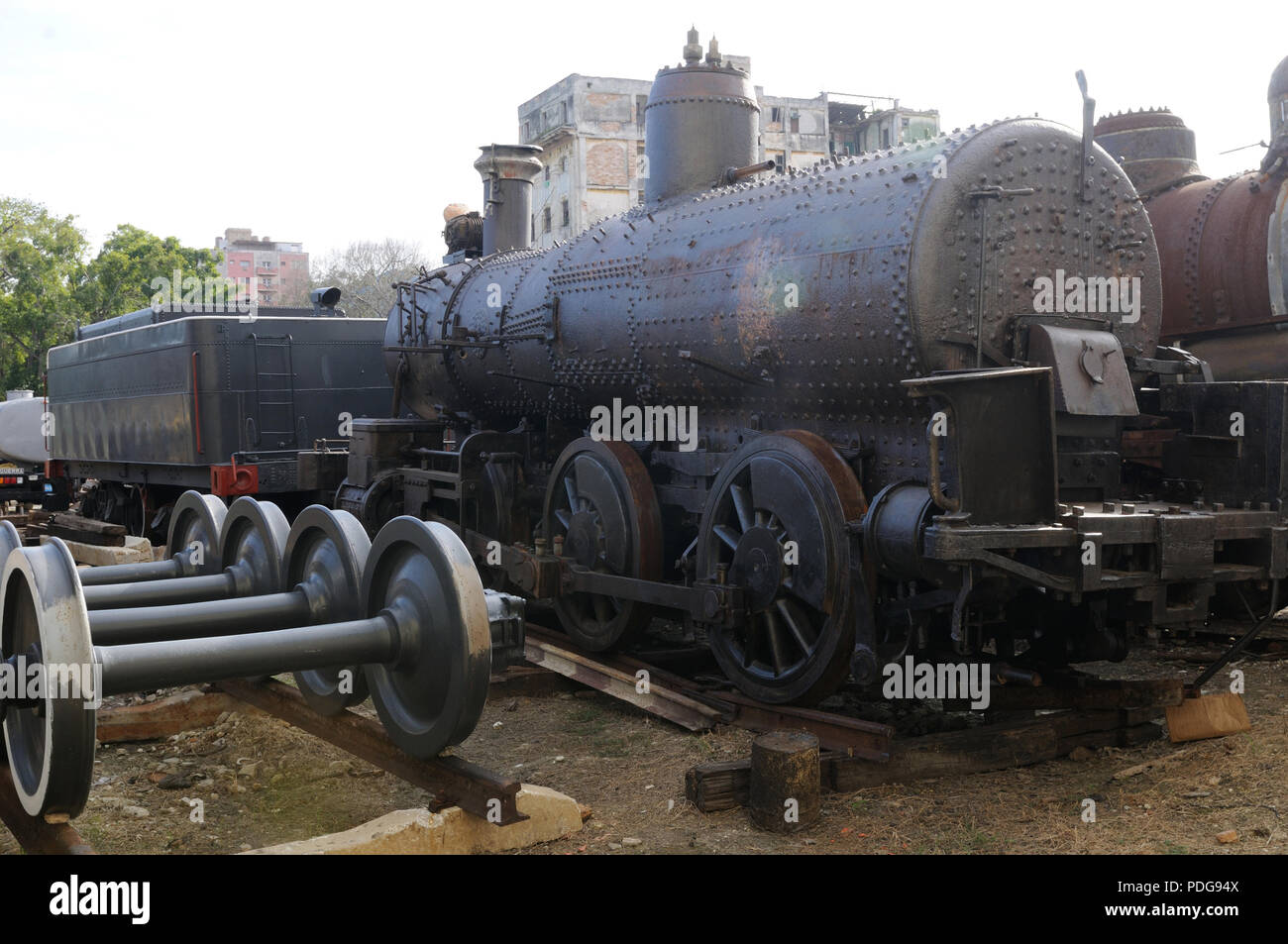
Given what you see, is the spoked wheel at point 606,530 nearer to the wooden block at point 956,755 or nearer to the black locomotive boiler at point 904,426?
the black locomotive boiler at point 904,426

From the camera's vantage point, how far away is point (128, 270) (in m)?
32.3

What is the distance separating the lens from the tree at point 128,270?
32.3 meters

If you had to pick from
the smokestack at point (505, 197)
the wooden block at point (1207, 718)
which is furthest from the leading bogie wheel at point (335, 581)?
the smokestack at point (505, 197)

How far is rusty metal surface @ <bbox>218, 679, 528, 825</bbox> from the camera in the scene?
4074mm

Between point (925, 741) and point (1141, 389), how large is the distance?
6.97 ft

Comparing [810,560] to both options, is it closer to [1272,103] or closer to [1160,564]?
[1160,564]

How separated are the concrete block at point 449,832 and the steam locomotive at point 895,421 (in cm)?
156

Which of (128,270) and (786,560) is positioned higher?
(128,270)

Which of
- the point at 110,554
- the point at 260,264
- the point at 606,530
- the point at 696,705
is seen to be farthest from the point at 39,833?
the point at 260,264

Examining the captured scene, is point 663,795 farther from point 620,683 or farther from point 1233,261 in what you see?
point 1233,261

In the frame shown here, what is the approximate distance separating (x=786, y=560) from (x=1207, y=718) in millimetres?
2193

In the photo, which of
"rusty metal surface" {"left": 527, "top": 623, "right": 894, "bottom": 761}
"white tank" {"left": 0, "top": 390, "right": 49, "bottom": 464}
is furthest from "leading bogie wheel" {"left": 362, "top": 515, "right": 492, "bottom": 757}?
"white tank" {"left": 0, "top": 390, "right": 49, "bottom": 464}

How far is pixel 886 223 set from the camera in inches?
199

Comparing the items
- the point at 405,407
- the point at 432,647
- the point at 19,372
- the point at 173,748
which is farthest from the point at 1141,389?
the point at 19,372
